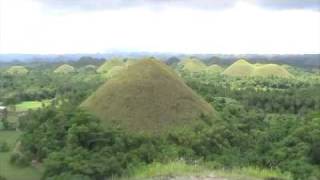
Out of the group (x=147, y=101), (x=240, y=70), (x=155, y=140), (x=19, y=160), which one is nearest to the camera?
(x=155, y=140)

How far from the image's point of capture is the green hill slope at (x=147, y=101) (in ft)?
71.2

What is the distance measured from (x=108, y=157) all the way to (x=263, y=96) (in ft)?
65.2

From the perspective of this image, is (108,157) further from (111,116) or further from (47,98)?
(47,98)

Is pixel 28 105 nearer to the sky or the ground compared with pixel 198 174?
nearer to the ground

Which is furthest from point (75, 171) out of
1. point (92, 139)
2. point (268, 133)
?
point (268, 133)

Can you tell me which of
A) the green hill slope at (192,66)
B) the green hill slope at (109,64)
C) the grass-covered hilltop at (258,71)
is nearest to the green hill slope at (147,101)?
the grass-covered hilltop at (258,71)

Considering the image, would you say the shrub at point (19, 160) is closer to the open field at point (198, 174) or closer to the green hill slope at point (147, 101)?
the green hill slope at point (147, 101)

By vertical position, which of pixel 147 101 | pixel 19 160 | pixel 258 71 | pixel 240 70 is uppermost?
pixel 147 101

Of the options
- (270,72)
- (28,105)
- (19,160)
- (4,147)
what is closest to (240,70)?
(270,72)

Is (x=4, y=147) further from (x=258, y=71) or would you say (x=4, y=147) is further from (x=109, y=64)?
(x=109, y=64)

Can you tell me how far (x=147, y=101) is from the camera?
2270cm

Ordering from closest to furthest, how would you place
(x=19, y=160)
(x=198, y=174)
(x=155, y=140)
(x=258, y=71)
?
1. (x=198, y=174)
2. (x=155, y=140)
3. (x=19, y=160)
4. (x=258, y=71)

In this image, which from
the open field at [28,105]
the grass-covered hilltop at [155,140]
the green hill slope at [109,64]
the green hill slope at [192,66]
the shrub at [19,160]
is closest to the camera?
the grass-covered hilltop at [155,140]

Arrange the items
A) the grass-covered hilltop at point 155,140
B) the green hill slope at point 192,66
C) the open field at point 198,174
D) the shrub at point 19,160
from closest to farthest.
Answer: the open field at point 198,174 < the grass-covered hilltop at point 155,140 < the shrub at point 19,160 < the green hill slope at point 192,66
